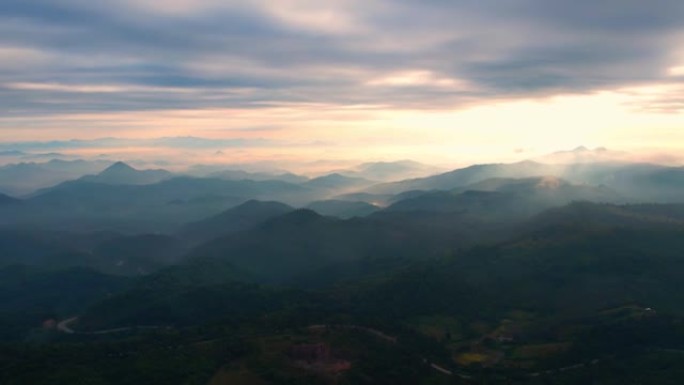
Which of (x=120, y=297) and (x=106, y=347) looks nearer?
(x=106, y=347)

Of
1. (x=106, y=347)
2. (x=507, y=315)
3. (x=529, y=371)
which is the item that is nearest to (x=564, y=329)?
(x=507, y=315)

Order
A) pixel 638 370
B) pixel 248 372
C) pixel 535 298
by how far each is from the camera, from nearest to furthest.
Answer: pixel 248 372 → pixel 638 370 → pixel 535 298

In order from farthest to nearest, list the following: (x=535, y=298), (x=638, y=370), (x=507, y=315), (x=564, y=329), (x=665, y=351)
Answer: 1. (x=535, y=298)
2. (x=507, y=315)
3. (x=564, y=329)
4. (x=665, y=351)
5. (x=638, y=370)

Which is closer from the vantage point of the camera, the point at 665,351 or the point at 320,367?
the point at 320,367

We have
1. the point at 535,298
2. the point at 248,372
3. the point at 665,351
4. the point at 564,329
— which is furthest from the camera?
the point at 535,298

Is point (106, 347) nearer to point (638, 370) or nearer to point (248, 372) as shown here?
point (248, 372)

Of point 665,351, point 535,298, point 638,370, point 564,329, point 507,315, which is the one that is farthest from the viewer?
point 535,298

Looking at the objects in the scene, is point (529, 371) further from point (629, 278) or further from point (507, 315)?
point (629, 278)

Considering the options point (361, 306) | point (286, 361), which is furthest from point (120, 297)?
point (286, 361)

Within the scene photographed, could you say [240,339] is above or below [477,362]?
above
